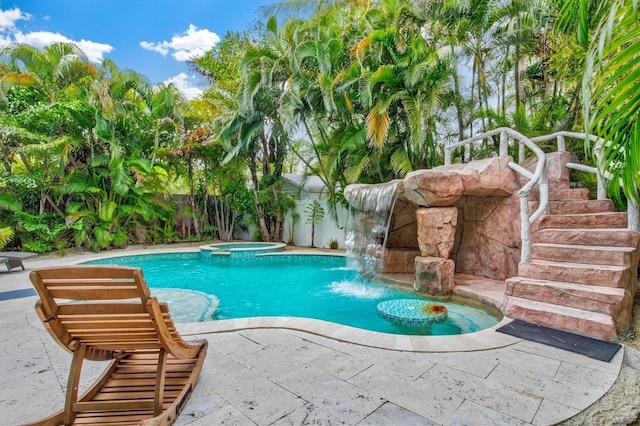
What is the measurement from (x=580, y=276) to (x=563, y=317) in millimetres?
695

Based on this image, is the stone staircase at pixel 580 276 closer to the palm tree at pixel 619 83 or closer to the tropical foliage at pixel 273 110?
the palm tree at pixel 619 83

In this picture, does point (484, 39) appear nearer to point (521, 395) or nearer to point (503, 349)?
point (503, 349)

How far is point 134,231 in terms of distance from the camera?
39.9 feet

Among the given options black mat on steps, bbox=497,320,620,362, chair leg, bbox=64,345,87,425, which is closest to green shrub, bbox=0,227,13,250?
chair leg, bbox=64,345,87,425

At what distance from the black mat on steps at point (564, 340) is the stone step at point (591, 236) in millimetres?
1643

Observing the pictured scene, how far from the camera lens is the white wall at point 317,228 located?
452 inches

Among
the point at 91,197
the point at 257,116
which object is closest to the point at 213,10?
the point at 257,116

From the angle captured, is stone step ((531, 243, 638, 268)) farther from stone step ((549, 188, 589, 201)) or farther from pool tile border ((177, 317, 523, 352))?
stone step ((549, 188, 589, 201))

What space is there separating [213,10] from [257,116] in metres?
5.53

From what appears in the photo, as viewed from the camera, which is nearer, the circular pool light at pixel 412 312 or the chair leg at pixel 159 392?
the chair leg at pixel 159 392

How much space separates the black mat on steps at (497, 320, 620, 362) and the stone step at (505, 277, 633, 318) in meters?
0.42

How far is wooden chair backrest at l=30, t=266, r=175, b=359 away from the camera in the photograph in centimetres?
168

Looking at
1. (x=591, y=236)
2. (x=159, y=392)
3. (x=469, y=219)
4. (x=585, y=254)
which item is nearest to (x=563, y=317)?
(x=585, y=254)

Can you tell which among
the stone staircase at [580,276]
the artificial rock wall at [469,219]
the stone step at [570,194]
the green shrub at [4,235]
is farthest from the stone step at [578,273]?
the green shrub at [4,235]
